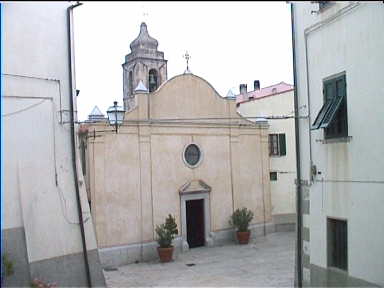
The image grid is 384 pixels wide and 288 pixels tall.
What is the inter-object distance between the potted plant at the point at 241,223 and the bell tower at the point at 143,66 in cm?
1029

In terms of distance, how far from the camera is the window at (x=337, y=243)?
362 inches

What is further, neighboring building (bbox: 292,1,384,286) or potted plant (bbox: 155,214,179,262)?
potted plant (bbox: 155,214,179,262)

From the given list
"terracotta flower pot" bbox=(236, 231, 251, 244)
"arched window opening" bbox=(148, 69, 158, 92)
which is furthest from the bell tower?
"terracotta flower pot" bbox=(236, 231, 251, 244)

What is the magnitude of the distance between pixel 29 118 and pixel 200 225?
13.0 m

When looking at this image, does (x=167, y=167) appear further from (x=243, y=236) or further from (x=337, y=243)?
(x=337, y=243)

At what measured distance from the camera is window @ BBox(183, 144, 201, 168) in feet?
64.1

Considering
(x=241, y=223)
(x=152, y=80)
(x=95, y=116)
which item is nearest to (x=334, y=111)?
(x=95, y=116)

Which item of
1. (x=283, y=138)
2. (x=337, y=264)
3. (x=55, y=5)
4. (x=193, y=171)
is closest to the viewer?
Answer: (x=55, y=5)

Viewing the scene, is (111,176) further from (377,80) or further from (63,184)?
(377,80)

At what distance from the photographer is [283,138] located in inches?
920

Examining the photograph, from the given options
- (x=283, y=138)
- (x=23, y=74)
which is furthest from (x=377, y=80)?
(x=283, y=138)

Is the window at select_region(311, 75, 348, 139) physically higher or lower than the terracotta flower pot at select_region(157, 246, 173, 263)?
higher

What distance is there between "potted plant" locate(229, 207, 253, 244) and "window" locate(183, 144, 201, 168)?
9.61ft

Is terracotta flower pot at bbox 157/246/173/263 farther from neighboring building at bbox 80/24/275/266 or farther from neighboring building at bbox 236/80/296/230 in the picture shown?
neighboring building at bbox 236/80/296/230
